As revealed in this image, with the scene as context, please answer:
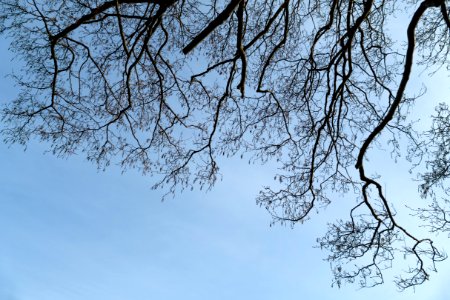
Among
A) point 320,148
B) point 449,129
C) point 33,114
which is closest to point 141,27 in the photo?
point 33,114

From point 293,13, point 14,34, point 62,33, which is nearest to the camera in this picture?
point 62,33

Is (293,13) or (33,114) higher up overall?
(293,13)

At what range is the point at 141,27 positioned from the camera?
5.69m

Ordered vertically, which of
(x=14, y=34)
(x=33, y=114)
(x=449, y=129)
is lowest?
(x=33, y=114)

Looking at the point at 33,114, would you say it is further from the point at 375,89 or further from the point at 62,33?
the point at 375,89

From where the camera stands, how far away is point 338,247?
547cm

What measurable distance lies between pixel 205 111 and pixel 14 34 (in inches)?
111

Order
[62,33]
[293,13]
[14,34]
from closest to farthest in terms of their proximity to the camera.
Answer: [62,33], [14,34], [293,13]

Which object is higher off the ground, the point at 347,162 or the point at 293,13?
the point at 293,13

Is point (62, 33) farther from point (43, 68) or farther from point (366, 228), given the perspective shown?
point (366, 228)

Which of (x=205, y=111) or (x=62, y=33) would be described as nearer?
(x=62, y=33)

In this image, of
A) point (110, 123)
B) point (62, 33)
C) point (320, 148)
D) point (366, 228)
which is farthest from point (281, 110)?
point (62, 33)

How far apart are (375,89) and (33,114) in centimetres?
478

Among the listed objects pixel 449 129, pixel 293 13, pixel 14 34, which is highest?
pixel 293 13
